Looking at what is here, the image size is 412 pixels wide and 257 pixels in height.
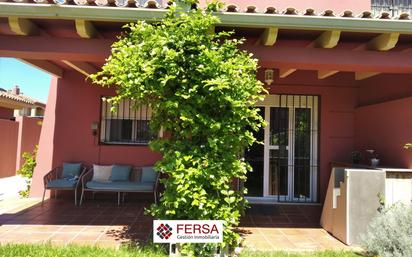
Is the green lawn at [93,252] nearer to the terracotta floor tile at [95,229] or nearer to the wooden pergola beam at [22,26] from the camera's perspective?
the terracotta floor tile at [95,229]

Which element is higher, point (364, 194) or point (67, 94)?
point (67, 94)

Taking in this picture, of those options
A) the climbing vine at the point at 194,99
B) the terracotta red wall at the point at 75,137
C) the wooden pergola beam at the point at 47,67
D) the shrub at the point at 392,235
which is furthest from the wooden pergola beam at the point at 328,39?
the wooden pergola beam at the point at 47,67

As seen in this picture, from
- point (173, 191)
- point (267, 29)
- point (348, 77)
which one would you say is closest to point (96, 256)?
point (173, 191)

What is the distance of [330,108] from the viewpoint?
876 cm

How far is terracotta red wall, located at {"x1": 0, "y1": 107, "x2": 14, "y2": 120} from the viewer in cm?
A: 1770

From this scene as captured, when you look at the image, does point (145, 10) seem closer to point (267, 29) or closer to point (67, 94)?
point (267, 29)

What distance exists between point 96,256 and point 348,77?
7.08 meters

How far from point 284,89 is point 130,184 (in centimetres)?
A: 430

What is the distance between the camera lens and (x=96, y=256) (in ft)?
15.2

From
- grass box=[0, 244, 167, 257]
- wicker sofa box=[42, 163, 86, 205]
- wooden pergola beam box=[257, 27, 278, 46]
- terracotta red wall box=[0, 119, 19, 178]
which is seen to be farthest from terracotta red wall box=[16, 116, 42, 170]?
wooden pergola beam box=[257, 27, 278, 46]

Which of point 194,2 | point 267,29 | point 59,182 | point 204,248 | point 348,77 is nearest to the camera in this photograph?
point 204,248

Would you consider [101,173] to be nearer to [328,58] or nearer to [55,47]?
[55,47]

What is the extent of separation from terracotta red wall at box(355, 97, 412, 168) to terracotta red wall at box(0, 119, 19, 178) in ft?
41.6

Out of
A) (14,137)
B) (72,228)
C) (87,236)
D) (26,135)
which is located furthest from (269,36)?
(26,135)
